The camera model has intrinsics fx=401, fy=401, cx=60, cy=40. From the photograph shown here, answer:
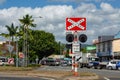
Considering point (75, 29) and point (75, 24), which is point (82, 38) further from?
point (75, 24)

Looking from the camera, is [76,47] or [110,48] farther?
[110,48]

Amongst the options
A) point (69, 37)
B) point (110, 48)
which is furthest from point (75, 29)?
point (110, 48)

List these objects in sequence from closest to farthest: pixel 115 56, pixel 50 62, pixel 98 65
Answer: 1. pixel 98 65
2. pixel 115 56
3. pixel 50 62

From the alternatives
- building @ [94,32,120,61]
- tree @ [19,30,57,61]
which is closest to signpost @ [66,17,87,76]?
building @ [94,32,120,61]

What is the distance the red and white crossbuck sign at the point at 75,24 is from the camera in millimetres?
31156

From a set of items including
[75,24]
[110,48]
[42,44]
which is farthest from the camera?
[42,44]

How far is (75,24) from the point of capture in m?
31.2

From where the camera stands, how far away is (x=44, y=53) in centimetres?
12344

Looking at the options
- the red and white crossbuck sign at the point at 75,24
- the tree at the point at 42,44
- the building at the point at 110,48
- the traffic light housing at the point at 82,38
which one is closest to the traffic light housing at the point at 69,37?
the red and white crossbuck sign at the point at 75,24

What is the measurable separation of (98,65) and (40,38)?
49.9 meters

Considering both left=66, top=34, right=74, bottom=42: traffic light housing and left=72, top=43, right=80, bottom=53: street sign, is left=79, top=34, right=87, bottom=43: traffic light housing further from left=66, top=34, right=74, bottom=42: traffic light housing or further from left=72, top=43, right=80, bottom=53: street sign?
left=66, top=34, right=74, bottom=42: traffic light housing

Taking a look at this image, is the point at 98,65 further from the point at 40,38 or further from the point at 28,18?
the point at 40,38

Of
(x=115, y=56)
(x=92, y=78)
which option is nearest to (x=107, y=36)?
(x=115, y=56)

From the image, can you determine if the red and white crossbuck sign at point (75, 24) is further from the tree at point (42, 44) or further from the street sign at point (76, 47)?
the tree at point (42, 44)
